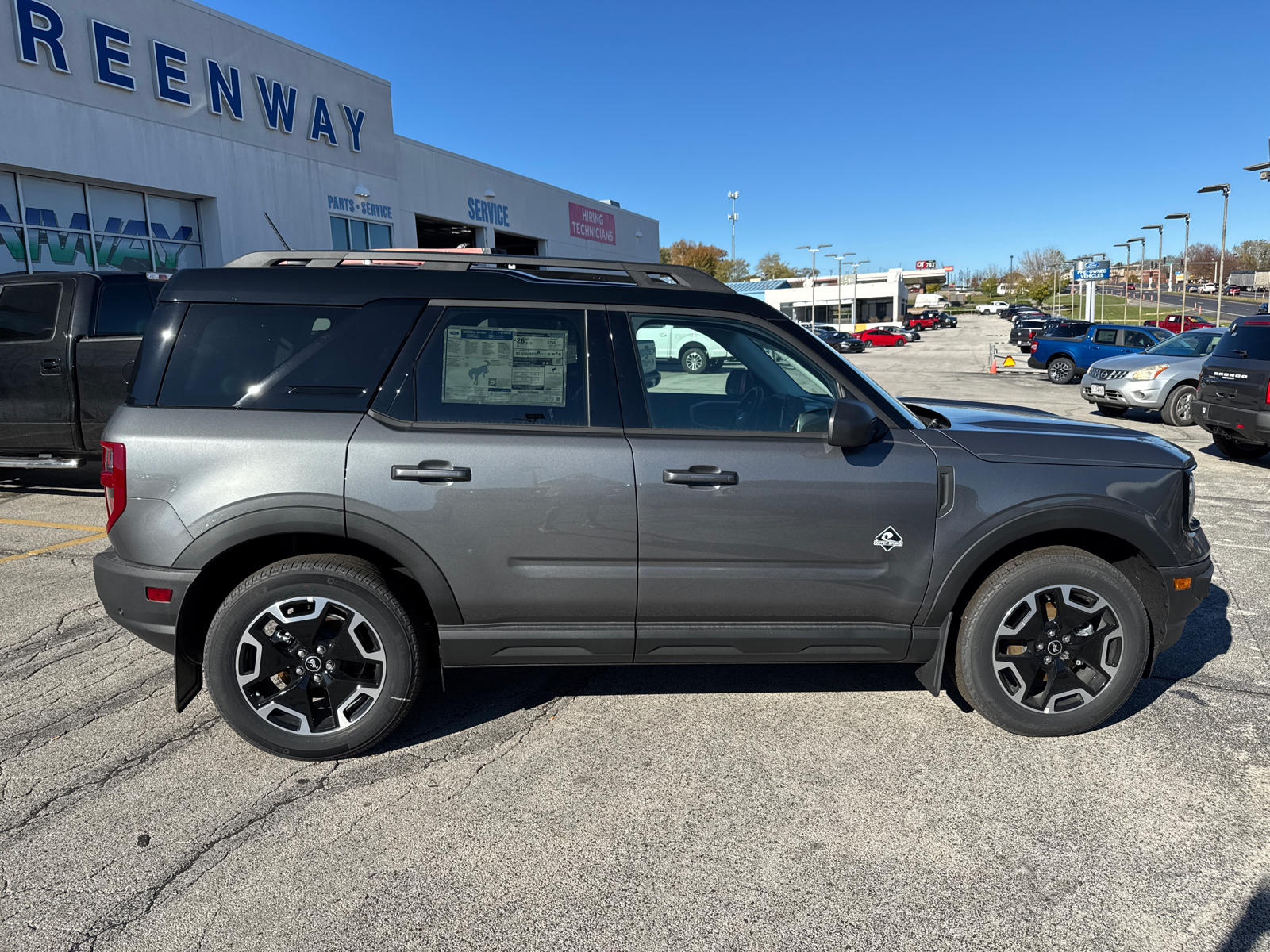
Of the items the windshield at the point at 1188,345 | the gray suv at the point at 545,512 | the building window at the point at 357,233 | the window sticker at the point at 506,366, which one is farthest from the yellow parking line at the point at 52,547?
the windshield at the point at 1188,345

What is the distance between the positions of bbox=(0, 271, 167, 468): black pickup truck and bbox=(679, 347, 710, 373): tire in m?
5.86

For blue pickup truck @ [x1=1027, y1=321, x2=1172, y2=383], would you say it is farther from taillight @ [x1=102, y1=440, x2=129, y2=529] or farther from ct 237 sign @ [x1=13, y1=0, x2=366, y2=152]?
taillight @ [x1=102, y1=440, x2=129, y2=529]

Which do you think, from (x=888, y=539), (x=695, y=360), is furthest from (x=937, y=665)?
(x=695, y=360)

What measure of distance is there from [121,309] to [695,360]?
21.4ft

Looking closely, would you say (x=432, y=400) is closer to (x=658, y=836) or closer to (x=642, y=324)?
(x=642, y=324)

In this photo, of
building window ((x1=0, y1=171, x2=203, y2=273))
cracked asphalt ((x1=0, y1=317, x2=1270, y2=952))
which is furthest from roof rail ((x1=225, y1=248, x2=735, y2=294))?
building window ((x1=0, y1=171, x2=203, y2=273))

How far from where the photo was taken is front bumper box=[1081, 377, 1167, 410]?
45.5 ft

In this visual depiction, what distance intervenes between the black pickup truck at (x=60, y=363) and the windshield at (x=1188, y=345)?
1563 cm

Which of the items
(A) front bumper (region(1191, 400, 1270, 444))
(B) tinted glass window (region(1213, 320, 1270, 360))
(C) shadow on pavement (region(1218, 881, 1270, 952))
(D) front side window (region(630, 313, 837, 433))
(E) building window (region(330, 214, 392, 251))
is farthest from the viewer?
(E) building window (region(330, 214, 392, 251))

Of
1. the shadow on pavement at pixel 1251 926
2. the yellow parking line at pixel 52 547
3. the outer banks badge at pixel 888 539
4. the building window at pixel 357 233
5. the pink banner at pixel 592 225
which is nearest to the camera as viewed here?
the shadow on pavement at pixel 1251 926

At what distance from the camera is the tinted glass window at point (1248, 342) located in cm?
905

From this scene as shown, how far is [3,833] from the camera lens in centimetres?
286

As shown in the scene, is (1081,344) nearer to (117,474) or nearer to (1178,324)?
(117,474)

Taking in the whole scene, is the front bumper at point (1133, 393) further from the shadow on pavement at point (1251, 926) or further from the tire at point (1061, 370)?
the shadow on pavement at point (1251, 926)
